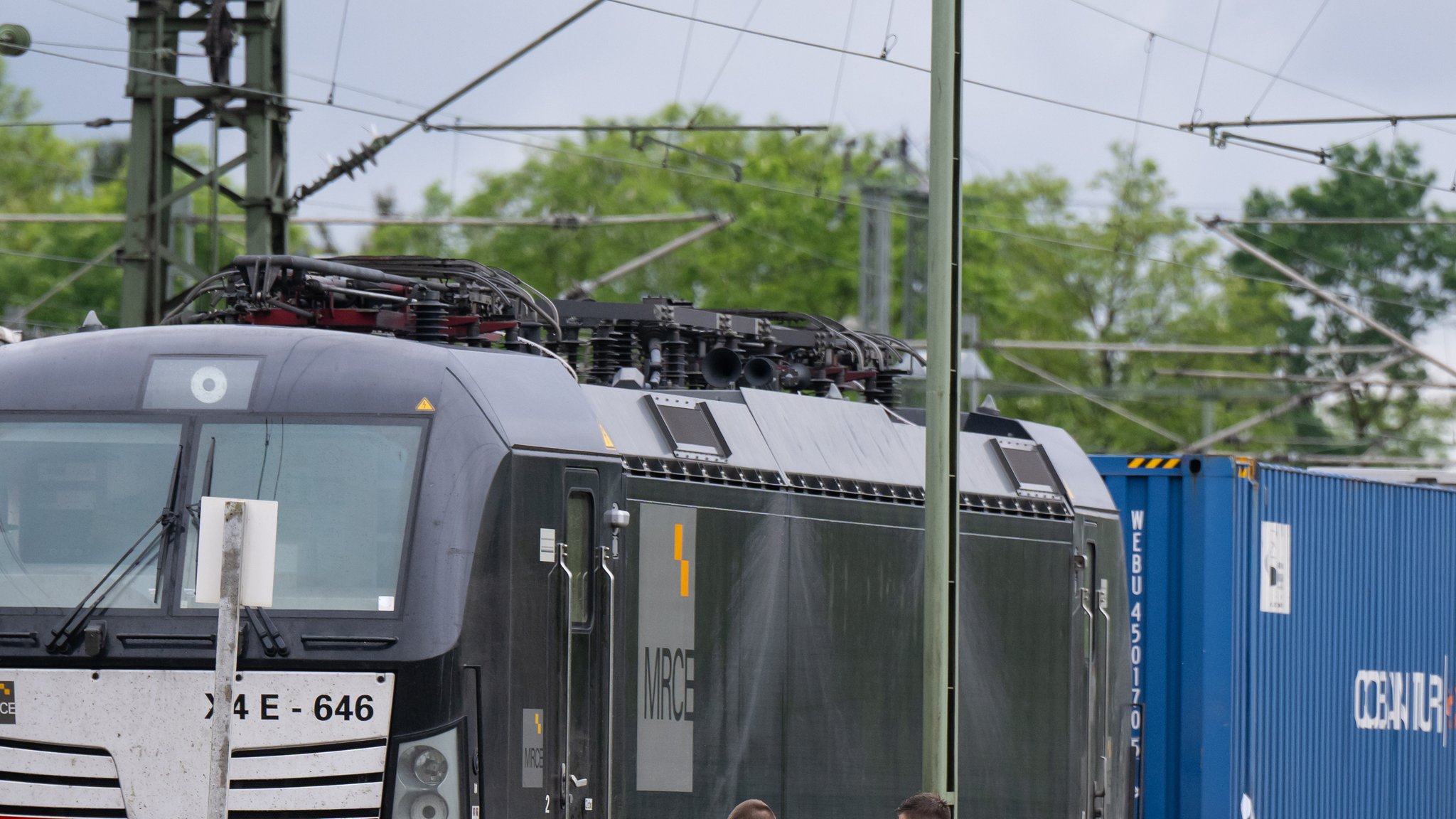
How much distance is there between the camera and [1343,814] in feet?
50.8

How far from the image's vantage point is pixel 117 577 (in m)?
8.31

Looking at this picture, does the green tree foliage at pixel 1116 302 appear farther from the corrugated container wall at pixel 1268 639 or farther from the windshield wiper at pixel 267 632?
the windshield wiper at pixel 267 632

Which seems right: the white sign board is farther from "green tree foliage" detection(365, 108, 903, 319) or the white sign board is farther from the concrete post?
"green tree foliage" detection(365, 108, 903, 319)

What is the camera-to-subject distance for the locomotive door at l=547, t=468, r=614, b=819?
28.9ft

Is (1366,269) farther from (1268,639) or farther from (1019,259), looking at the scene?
(1268,639)

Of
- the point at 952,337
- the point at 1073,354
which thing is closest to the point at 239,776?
the point at 952,337

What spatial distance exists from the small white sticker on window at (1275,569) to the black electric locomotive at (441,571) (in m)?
3.93

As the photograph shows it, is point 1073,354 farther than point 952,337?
Yes

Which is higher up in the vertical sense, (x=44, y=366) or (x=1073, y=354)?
(x=1073, y=354)

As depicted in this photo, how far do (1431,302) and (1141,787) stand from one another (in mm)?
58059

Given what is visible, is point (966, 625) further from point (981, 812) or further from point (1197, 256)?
point (1197, 256)

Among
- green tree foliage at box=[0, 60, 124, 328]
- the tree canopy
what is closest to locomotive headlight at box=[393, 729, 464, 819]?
the tree canopy

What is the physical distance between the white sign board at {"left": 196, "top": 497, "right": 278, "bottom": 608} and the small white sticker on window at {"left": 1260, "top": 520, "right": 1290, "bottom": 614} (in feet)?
28.2

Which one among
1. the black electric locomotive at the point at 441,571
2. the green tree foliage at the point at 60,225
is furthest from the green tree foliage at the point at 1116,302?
the black electric locomotive at the point at 441,571
